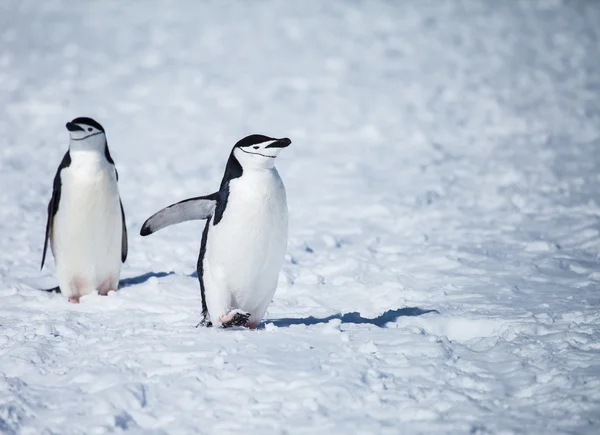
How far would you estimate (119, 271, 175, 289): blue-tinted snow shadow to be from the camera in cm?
436

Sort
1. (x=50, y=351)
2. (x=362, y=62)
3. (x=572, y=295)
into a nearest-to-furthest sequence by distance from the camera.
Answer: (x=50, y=351)
(x=572, y=295)
(x=362, y=62)

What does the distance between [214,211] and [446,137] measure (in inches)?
200

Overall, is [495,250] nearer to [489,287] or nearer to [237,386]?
[489,287]

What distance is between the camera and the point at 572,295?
13.1ft

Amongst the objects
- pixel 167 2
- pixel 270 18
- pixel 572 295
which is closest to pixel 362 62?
pixel 270 18

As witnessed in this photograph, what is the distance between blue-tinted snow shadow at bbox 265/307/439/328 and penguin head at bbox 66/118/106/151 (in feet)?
3.97

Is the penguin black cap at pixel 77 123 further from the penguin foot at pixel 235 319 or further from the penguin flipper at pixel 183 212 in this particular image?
the penguin foot at pixel 235 319

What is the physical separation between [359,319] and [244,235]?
749 mm

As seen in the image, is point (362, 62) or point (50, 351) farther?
point (362, 62)

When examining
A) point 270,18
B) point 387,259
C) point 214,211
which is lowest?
point 387,259

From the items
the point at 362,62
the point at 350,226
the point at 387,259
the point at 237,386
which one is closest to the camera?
the point at 237,386

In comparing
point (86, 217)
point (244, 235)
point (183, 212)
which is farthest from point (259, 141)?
point (86, 217)

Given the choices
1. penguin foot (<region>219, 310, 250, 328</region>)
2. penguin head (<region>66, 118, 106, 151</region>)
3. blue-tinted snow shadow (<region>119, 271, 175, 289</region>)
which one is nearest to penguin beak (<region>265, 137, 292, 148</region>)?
penguin foot (<region>219, 310, 250, 328</region>)

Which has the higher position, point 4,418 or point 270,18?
point 270,18
